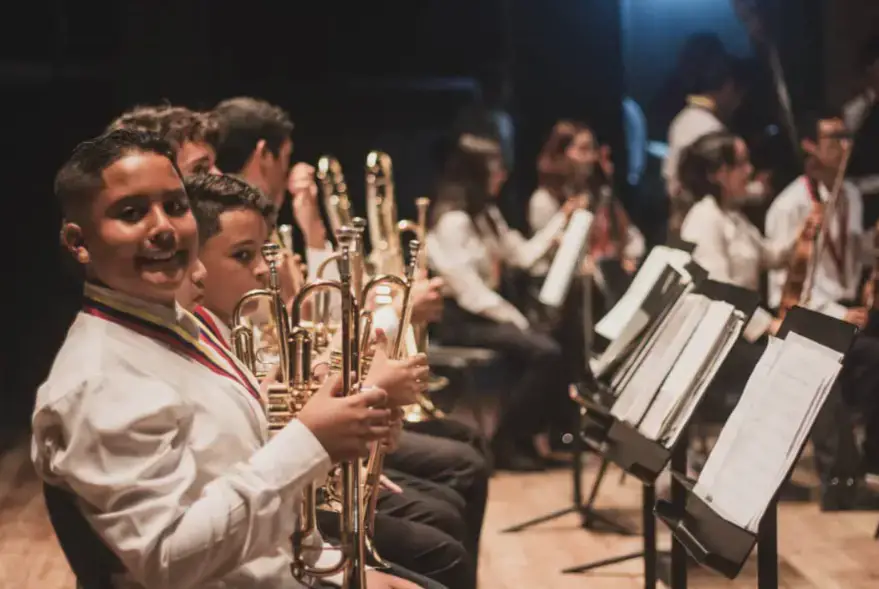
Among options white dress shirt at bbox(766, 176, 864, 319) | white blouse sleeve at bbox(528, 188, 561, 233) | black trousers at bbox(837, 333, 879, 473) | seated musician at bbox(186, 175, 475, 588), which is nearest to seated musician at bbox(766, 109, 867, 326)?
white dress shirt at bbox(766, 176, 864, 319)

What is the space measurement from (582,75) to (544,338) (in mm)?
1957

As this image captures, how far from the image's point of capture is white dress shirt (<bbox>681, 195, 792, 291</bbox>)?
4242 mm

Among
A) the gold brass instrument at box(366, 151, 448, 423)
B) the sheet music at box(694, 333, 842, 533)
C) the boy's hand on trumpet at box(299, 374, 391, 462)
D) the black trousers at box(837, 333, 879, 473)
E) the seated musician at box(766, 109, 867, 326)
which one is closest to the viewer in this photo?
the boy's hand on trumpet at box(299, 374, 391, 462)

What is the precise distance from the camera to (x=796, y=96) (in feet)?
20.1

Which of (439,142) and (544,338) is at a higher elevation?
(439,142)

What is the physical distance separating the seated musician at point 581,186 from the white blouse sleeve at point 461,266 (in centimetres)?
79

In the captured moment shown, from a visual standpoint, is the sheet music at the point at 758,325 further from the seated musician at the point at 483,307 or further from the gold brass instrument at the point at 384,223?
the gold brass instrument at the point at 384,223

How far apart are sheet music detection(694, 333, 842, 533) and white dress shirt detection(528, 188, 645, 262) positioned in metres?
3.58

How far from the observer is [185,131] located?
2.69 metres

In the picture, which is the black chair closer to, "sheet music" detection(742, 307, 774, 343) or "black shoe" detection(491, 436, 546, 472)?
"sheet music" detection(742, 307, 774, 343)

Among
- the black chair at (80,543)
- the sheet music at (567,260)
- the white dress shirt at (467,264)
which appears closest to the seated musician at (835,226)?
the sheet music at (567,260)

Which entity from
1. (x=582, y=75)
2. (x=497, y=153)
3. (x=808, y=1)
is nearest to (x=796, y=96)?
(x=808, y=1)

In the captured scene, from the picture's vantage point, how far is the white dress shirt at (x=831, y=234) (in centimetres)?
460

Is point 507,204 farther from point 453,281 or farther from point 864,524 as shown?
point 864,524
